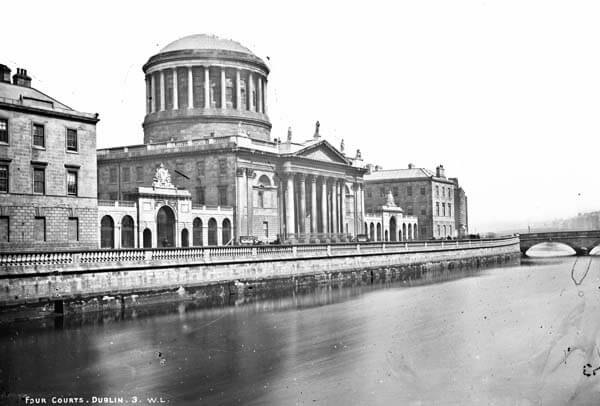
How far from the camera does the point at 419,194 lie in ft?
356

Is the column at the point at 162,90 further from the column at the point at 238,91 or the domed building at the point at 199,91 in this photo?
the column at the point at 238,91

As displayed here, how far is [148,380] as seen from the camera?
19.6 meters

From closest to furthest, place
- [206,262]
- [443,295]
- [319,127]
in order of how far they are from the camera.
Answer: [206,262], [443,295], [319,127]

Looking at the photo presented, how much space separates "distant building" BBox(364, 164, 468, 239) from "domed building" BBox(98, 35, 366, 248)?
80.7ft

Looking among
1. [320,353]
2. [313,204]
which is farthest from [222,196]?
[320,353]

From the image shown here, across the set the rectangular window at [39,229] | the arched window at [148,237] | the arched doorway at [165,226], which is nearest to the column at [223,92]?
the arched doorway at [165,226]

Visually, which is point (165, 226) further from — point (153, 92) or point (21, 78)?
point (153, 92)

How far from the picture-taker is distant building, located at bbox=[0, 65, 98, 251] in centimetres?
3797

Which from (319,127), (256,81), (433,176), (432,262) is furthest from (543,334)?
(433,176)

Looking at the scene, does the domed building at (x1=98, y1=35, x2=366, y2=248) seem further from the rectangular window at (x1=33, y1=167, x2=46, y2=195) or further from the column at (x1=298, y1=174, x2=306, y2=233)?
the rectangular window at (x1=33, y1=167, x2=46, y2=195)

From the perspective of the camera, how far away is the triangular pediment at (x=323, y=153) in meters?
72.6

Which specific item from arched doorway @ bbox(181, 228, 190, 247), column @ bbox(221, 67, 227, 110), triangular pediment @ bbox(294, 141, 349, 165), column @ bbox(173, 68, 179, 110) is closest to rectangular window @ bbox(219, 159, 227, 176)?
triangular pediment @ bbox(294, 141, 349, 165)

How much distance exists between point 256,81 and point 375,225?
2640 cm

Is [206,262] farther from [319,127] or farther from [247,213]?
[319,127]
